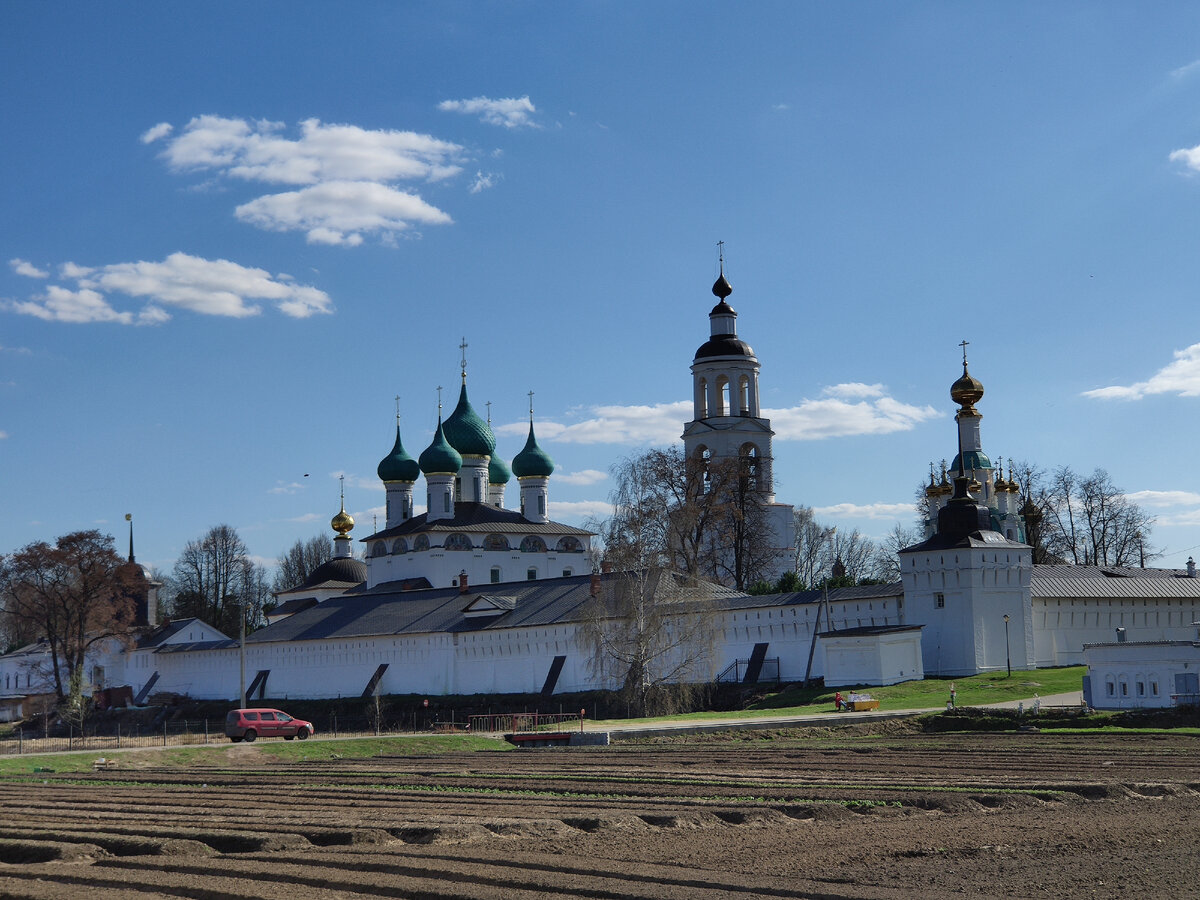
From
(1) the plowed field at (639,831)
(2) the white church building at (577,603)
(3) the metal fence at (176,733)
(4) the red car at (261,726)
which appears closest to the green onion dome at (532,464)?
(2) the white church building at (577,603)

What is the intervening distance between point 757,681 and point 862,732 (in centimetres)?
1342

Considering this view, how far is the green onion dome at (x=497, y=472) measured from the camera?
7938cm

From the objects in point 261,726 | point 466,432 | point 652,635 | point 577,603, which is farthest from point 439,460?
point 261,726

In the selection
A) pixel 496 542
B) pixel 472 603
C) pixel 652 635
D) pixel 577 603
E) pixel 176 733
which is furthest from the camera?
pixel 496 542

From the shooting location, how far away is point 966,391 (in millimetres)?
59375

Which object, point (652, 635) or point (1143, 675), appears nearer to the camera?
point (1143, 675)

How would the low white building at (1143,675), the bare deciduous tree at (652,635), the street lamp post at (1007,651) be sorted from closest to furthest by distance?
the low white building at (1143,675) < the bare deciduous tree at (652,635) < the street lamp post at (1007,651)

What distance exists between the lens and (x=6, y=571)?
62594mm

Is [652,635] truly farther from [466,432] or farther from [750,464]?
[466,432]

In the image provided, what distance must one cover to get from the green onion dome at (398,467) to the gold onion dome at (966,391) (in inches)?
1192

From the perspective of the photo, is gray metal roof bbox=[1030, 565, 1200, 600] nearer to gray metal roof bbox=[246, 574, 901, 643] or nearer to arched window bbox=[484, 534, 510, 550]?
gray metal roof bbox=[246, 574, 901, 643]

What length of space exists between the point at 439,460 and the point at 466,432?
4081 millimetres

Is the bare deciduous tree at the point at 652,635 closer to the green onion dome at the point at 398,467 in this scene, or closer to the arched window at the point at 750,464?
the arched window at the point at 750,464

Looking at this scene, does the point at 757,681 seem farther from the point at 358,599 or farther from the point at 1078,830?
the point at 1078,830
